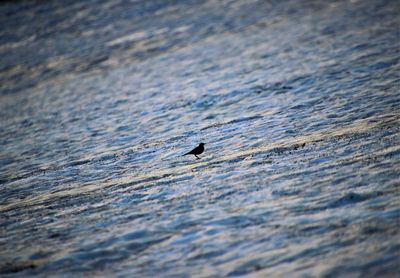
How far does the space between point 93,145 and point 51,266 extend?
183cm

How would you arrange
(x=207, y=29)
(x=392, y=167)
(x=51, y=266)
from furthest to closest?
(x=207, y=29) → (x=392, y=167) → (x=51, y=266)

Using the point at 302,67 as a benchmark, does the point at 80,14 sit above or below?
above

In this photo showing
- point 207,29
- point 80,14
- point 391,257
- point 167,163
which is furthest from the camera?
point 80,14

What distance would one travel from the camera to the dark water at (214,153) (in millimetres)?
2596

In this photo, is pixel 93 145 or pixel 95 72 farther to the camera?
pixel 95 72

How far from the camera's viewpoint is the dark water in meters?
Result: 2.60

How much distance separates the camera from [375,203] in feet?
9.00

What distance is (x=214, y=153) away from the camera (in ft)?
12.5

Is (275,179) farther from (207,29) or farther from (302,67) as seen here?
(207,29)

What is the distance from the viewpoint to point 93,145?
175 inches

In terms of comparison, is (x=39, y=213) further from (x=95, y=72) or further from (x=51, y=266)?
(x=95, y=72)

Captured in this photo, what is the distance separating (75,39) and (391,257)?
719cm

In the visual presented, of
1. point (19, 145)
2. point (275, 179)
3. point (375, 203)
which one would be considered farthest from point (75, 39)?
point (375, 203)

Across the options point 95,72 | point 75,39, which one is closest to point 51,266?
point 95,72
